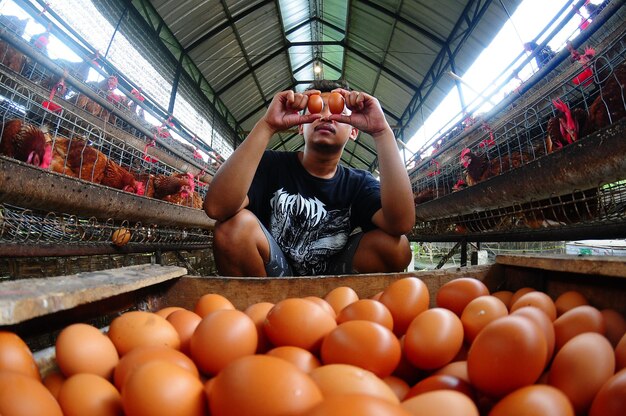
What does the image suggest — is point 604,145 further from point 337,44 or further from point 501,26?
point 337,44

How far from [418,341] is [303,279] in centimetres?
56

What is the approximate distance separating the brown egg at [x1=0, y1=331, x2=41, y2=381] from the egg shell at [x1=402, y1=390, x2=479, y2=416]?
25.2 inches

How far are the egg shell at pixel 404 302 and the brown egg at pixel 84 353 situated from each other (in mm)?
672

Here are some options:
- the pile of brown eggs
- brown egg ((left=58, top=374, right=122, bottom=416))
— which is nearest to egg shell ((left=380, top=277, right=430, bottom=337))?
the pile of brown eggs

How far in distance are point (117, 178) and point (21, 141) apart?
717 mm

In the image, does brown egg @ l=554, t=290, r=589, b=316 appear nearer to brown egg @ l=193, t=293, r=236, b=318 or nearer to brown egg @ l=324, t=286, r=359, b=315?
brown egg @ l=324, t=286, r=359, b=315

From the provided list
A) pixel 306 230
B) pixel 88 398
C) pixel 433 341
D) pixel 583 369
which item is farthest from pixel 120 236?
pixel 583 369

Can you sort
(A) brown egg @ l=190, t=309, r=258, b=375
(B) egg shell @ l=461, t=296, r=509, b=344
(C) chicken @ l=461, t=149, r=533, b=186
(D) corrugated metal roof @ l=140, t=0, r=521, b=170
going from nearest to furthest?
(A) brown egg @ l=190, t=309, r=258, b=375 → (B) egg shell @ l=461, t=296, r=509, b=344 → (C) chicken @ l=461, t=149, r=533, b=186 → (D) corrugated metal roof @ l=140, t=0, r=521, b=170

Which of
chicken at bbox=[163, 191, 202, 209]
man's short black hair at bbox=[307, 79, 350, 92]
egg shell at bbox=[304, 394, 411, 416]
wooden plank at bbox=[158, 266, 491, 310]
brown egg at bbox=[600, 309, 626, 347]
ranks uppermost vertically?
man's short black hair at bbox=[307, 79, 350, 92]

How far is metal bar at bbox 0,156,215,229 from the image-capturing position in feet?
4.83

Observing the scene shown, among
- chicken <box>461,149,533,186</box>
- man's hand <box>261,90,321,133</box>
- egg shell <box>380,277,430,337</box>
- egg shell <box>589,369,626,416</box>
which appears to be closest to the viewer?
egg shell <box>589,369,626,416</box>

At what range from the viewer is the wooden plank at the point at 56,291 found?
0.55 metres

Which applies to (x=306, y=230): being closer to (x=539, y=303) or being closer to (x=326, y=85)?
(x=326, y=85)

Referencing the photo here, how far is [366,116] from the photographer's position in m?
1.66
